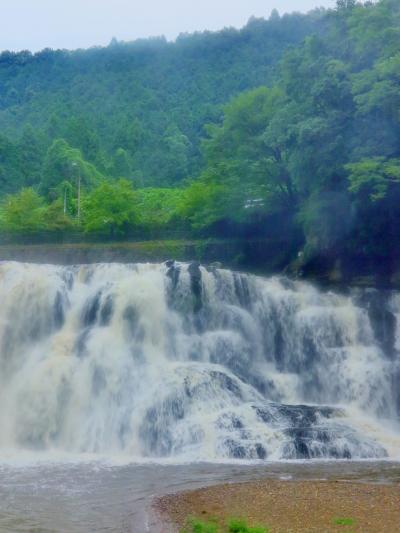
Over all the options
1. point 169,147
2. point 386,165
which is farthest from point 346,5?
point 169,147

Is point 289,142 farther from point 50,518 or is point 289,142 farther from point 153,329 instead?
point 50,518

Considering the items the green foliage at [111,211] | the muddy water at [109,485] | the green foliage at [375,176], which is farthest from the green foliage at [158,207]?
the muddy water at [109,485]

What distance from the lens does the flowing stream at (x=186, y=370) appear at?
830 inches

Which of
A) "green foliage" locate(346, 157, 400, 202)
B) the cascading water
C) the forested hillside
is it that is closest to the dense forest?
"green foliage" locate(346, 157, 400, 202)

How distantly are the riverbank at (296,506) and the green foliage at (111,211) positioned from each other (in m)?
30.4

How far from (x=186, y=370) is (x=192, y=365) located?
613 mm

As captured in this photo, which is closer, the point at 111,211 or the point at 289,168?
the point at 289,168

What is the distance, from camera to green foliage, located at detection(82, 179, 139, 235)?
151ft

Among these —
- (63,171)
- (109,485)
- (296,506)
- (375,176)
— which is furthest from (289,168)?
(63,171)

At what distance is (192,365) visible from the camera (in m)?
24.9

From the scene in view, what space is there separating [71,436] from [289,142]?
16999 mm

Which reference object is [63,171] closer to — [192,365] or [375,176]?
[375,176]

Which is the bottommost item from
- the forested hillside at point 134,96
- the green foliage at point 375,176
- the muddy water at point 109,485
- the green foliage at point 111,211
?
the muddy water at point 109,485

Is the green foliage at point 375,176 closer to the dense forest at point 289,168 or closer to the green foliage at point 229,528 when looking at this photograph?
the dense forest at point 289,168
